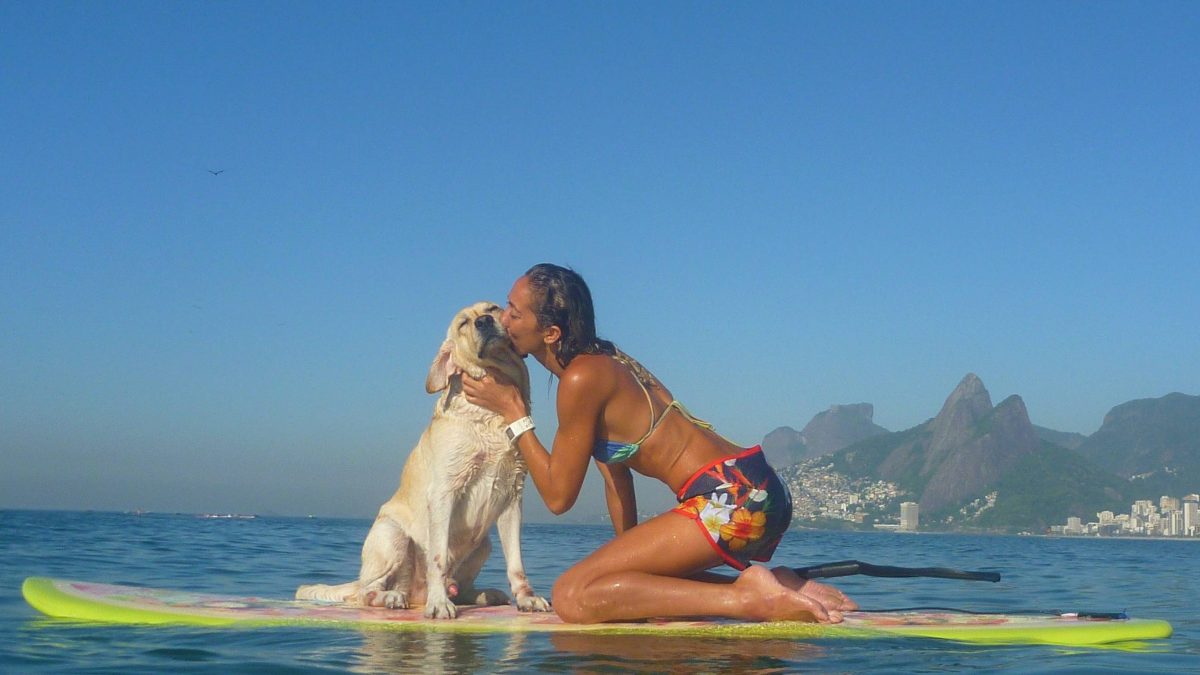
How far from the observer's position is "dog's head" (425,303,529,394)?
17.9ft

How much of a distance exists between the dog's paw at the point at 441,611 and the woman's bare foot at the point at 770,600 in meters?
1.56

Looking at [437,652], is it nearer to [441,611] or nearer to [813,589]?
[441,611]

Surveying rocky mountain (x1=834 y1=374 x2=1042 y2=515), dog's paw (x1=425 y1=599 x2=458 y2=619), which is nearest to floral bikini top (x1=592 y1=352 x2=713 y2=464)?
dog's paw (x1=425 y1=599 x2=458 y2=619)

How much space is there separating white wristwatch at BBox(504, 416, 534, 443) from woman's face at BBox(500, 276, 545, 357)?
40 centimetres

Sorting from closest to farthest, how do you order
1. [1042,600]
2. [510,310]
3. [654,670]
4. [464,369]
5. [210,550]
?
[654,670] → [510,310] → [464,369] → [1042,600] → [210,550]

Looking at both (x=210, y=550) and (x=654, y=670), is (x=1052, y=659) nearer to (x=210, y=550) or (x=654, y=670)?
(x=654, y=670)

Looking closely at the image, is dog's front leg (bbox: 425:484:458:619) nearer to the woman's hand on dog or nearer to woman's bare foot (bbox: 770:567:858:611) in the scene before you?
the woman's hand on dog

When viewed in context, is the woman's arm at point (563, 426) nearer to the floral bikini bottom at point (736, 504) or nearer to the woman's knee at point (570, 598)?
the woman's knee at point (570, 598)

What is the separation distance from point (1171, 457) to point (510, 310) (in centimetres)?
22125

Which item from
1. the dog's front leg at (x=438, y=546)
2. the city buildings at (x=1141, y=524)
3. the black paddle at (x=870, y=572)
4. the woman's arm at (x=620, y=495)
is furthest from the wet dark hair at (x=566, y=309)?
the city buildings at (x=1141, y=524)

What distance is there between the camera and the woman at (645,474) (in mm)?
4809

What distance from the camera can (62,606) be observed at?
5465 millimetres

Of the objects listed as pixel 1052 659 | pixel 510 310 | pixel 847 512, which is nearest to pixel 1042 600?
pixel 1052 659

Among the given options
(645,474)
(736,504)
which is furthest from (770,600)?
(645,474)
